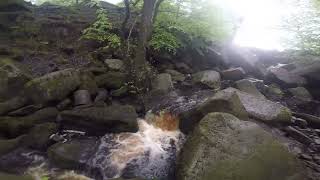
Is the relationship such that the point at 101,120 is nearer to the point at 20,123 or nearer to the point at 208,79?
the point at 20,123

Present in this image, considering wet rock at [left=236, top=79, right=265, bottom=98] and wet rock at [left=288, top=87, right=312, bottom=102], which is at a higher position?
wet rock at [left=236, top=79, right=265, bottom=98]

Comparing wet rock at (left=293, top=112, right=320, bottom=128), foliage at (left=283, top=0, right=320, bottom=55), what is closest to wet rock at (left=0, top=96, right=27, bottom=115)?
wet rock at (left=293, top=112, right=320, bottom=128)

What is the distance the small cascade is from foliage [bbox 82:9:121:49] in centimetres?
374

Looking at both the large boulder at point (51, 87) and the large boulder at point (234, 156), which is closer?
the large boulder at point (234, 156)

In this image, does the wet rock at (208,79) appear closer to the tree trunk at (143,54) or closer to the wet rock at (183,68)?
the wet rock at (183,68)

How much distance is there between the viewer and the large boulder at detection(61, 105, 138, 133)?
27.2 ft

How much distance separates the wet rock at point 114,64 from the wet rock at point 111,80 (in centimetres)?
66

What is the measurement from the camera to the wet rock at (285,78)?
13070mm

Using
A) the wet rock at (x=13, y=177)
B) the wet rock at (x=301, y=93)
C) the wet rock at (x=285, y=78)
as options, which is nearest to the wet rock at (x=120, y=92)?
the wet rock at (x=13, y=177)

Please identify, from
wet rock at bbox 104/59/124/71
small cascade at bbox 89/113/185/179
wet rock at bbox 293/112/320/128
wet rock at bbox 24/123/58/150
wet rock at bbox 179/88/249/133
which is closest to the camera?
small cascade at bbox 89/113/185/179

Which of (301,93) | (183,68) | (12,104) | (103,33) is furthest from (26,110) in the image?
(301,93)

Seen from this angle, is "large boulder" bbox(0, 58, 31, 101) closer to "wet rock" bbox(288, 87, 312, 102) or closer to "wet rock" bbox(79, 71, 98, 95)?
"wet rock" bbox(79, 71, 98, 95)

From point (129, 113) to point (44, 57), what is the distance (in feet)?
15.4

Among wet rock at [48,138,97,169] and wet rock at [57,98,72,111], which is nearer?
wet rock at [48,138,97,169]
